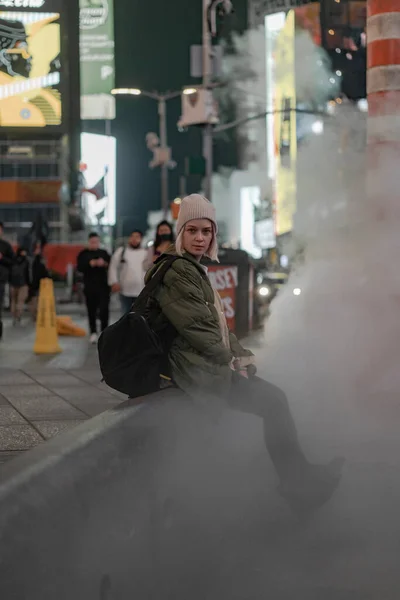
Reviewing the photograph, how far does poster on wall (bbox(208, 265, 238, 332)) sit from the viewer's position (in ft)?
47.5

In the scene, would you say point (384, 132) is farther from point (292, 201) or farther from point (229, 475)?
point (292, 201)

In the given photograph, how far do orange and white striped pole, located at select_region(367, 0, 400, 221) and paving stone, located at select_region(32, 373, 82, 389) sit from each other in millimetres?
3300

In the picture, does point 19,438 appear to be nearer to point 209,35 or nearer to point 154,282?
point 154,282

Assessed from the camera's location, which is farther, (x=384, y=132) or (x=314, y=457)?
(x=384, y=132)

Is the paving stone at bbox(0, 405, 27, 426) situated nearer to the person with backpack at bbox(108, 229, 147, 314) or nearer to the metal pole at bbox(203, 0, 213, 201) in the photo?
the person with backpack at bbox(108, 229, 147, 314)

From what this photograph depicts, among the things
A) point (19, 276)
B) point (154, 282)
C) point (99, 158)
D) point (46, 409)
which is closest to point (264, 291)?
point (19, 276)

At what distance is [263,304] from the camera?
73.2ft

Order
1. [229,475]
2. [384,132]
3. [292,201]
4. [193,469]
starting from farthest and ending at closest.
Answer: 1. [292,201]
2. [384,132]
3. [229,475]
4. [193,469]

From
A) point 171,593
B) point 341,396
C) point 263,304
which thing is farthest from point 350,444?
point 263,304

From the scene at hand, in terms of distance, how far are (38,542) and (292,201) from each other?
86319 millimetres

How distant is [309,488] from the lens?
17.7 ft

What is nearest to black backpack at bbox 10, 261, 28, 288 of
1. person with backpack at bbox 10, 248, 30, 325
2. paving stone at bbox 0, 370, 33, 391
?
person with backpack at bbox 10, 248, 30, 325

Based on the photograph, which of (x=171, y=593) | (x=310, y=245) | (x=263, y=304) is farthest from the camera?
(x=263, y=304)

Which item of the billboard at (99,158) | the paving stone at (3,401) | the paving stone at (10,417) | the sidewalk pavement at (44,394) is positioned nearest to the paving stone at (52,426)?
the sidewalk pavement at (44,394)
